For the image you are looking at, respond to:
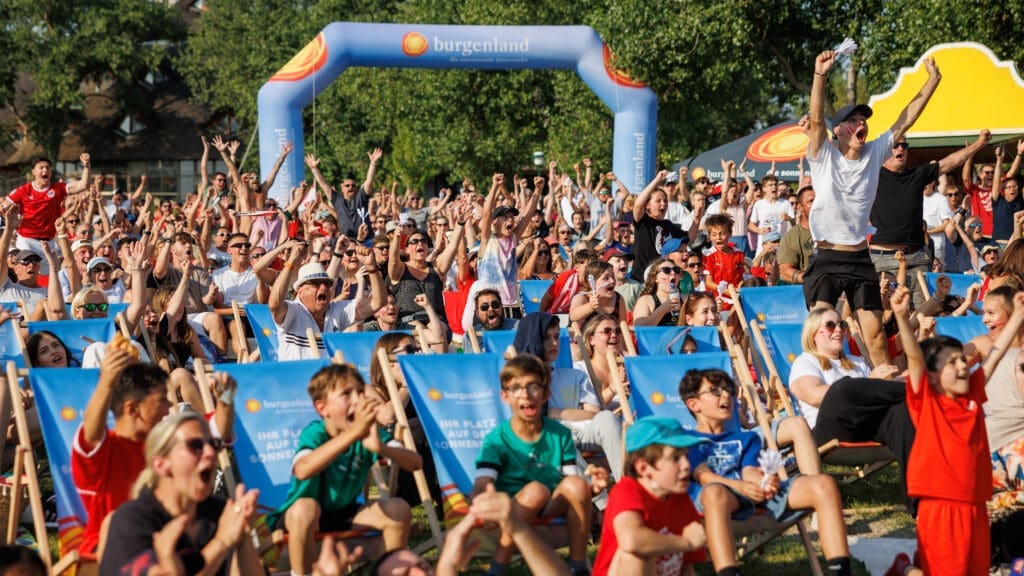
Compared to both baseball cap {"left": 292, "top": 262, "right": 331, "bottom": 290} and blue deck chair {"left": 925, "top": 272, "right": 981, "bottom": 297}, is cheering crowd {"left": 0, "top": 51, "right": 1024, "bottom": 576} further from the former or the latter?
blue deck chair {"left": 925, "top": 272, "right": 981, "bottom": 297}

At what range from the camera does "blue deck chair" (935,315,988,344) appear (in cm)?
715

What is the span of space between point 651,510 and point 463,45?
52.4 ft

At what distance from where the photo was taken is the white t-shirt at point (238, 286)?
30.5ft

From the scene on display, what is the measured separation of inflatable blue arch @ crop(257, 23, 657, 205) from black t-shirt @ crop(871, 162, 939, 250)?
11.7m

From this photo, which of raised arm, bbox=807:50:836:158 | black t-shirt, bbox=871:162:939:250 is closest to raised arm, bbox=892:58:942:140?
raised arm, bbox=807:50:836:158

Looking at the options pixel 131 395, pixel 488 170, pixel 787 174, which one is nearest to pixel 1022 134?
pixel 787 174

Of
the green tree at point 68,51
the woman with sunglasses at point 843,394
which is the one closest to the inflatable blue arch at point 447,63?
the woman with sunglasses at point 843,394

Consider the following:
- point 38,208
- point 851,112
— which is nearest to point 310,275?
point 851,112

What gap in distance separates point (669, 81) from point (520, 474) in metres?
19.4

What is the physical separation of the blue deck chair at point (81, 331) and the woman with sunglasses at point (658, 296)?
3.32 metres

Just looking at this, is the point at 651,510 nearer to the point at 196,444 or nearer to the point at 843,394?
the point at 196,444

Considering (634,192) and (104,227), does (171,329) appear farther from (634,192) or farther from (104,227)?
(634,192)

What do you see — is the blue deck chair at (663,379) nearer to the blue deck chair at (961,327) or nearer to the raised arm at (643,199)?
the blue deck chair at (961,327)

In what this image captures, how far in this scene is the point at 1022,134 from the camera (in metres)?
15.3
